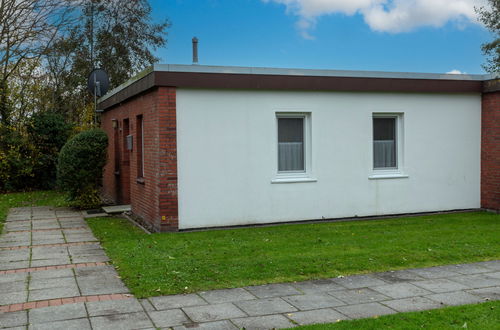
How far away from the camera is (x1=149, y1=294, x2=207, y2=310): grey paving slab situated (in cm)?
602

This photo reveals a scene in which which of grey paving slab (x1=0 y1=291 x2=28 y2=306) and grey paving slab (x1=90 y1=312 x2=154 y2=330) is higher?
grey paving slab (x1=0 y1=291 x2=28 y2=306)

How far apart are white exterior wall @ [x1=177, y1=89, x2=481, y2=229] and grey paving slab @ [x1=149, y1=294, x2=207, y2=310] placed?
4.63 m

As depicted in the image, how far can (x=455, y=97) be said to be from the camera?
42.7ft

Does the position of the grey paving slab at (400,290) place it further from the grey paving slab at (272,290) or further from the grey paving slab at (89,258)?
the grey paving slab at (89,258)

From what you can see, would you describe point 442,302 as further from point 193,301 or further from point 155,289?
point 155,289

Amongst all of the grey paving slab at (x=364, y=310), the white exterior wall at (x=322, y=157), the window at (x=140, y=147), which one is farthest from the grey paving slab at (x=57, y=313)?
the window at (x=140, y=147)

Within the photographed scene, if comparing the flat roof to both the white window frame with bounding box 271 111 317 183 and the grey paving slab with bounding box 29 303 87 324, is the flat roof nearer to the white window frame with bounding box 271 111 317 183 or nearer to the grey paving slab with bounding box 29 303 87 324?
the white window frame with bounding box 271 111 317 183

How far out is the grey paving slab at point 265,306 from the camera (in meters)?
5.77

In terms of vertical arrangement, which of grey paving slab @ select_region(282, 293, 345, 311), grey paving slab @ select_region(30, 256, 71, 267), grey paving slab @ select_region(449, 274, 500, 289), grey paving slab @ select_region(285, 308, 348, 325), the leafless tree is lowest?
grey paving slab @ select_region(285, 308, 348, 325)

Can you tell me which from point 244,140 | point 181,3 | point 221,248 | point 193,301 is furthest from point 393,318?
point 181,3

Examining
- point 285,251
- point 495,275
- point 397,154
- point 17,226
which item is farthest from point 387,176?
point 17,226

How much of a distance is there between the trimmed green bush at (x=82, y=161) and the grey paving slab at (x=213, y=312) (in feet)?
29.0

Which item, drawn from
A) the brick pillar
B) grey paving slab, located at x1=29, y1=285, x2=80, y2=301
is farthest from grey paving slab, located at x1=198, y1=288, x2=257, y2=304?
the brick pillar

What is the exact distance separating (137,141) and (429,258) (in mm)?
7435
